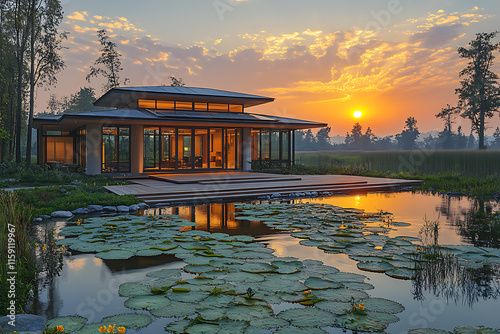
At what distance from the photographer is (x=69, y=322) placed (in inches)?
118

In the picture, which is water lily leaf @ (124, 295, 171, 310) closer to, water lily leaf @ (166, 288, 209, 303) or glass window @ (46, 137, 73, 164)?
water lily leaf @ (166, 288, 209, 303)

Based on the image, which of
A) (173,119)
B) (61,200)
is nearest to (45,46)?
(173,119)

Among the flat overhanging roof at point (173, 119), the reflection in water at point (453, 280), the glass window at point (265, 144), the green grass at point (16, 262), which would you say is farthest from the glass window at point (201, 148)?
the reflection in water at point (453, 280)

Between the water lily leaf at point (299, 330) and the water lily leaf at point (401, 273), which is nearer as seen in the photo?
the water lily leaf at point (299, 330)

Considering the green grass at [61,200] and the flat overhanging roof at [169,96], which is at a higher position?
the flat overhanging roof at [169,96]

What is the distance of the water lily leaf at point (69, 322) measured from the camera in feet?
9.52

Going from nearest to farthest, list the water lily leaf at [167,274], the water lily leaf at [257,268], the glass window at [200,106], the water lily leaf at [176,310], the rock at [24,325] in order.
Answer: the rock at [24,325], the water lily leaf at [176,310], the water lily leaf at [167,274], the water lily leaf at [257,268], the glass window at [200,106]

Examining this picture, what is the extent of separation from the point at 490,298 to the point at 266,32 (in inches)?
547

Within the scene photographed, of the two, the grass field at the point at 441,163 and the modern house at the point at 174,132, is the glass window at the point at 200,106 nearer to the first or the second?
the modern house at the point at 174,132

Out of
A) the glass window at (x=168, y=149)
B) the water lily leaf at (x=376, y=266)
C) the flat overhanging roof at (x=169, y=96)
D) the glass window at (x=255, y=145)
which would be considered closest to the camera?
the water lily leaf at (x=376, y=266)

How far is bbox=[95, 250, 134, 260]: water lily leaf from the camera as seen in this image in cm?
498

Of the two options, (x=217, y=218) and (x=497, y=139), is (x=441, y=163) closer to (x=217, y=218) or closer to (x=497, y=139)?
(x=217, y=218)

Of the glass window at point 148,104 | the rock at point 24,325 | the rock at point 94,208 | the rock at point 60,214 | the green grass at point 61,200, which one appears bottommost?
the rock at point 24,325

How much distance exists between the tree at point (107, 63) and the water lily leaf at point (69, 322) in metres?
32.5
